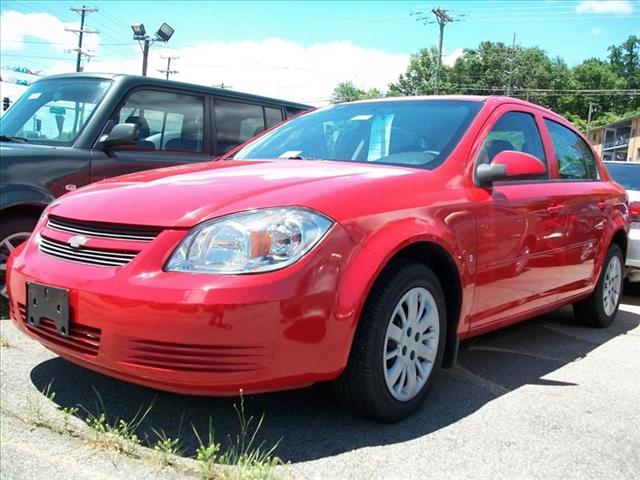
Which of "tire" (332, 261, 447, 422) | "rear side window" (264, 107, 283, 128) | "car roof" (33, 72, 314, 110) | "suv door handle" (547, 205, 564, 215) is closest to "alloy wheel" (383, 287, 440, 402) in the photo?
"tire" (332, 261, 447, 422)

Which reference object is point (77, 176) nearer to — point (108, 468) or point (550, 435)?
point (108, 468)

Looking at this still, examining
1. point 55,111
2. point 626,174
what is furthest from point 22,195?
point 626,174

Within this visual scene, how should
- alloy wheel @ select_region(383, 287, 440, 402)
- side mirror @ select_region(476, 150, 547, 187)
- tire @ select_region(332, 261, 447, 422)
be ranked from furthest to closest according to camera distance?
side mirror @ select_region(476, 150, 547, 187) < alloy wheel @ select_region(383, 287, 440, 402) < tire @ select_region(332, 261, 447, 422)

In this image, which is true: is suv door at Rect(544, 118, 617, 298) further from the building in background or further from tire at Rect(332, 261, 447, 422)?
the building in background

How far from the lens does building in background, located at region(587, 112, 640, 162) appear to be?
5709cm

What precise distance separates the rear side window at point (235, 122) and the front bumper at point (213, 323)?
3.55m

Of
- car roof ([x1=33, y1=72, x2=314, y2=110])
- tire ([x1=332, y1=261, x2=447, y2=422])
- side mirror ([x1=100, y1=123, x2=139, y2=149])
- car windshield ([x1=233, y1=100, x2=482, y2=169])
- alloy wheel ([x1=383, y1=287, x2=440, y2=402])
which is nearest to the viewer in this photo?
tire ([x1=332, y1=261, x2=447, y2=422])

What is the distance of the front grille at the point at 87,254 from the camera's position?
253cm

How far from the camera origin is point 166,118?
217 inches

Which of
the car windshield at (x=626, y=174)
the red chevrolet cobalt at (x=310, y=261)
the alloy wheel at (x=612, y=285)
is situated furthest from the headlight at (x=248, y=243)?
the car windshield at (x=626, y=174)

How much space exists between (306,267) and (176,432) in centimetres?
95

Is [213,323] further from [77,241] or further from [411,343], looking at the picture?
[411,343]

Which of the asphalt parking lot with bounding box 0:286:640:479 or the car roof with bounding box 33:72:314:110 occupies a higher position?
the car roof with bounding box 33:72:314:110

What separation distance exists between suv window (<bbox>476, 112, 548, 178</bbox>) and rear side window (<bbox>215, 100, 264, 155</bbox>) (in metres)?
2.85
